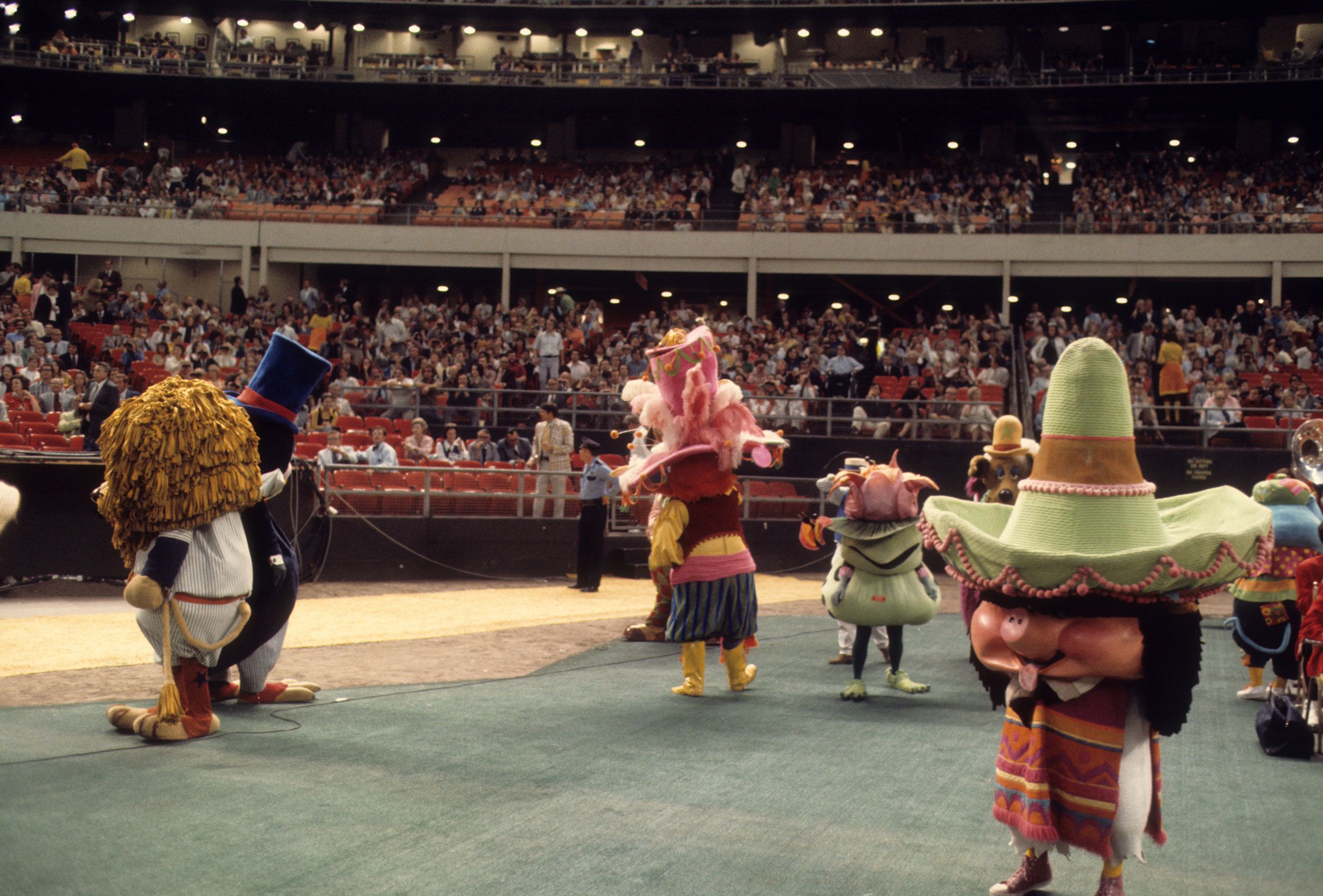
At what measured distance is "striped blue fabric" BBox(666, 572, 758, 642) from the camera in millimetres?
6973

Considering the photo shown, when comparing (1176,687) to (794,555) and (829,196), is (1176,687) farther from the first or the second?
(829,196)

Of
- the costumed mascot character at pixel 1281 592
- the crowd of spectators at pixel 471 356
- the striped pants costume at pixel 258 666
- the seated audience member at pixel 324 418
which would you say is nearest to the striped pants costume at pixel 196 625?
the striped pants costume at pixel 258 666

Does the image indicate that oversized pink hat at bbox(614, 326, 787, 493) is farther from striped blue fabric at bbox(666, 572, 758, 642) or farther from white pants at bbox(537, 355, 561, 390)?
white pants at bbox(537, 355, 561, 390)

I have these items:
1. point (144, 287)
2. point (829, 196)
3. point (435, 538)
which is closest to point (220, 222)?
point (144, 287)

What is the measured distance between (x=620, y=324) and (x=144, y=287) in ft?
37.1

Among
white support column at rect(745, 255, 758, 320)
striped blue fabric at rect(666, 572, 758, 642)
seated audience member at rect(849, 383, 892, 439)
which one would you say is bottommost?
striped blue fabric at rect(666, 572, 758, 642)

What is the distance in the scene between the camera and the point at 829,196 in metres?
26.7

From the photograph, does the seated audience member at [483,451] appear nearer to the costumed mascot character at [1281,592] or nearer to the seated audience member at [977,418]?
the seated audience member at [977,418]

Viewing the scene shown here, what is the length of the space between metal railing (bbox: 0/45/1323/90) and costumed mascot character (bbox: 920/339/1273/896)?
26.3 m

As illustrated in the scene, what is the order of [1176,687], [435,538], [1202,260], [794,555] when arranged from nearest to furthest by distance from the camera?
[1176,687]
[435,538]
[794,555]
[1202,260]

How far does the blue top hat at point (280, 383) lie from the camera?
6.09 metres

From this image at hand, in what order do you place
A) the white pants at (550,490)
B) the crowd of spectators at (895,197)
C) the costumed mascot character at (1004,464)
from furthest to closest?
1. the crowd of spectators at (895,197)
2. the white pants at (550,490)
3. the costumed mascot character at (1004,464)

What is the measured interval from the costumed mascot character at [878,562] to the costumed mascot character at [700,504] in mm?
583

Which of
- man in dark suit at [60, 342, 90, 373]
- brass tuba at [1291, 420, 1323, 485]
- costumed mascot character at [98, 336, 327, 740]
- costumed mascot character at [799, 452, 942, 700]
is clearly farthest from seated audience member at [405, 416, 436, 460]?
brass tuba at [1291, 420, 1323, 485]
